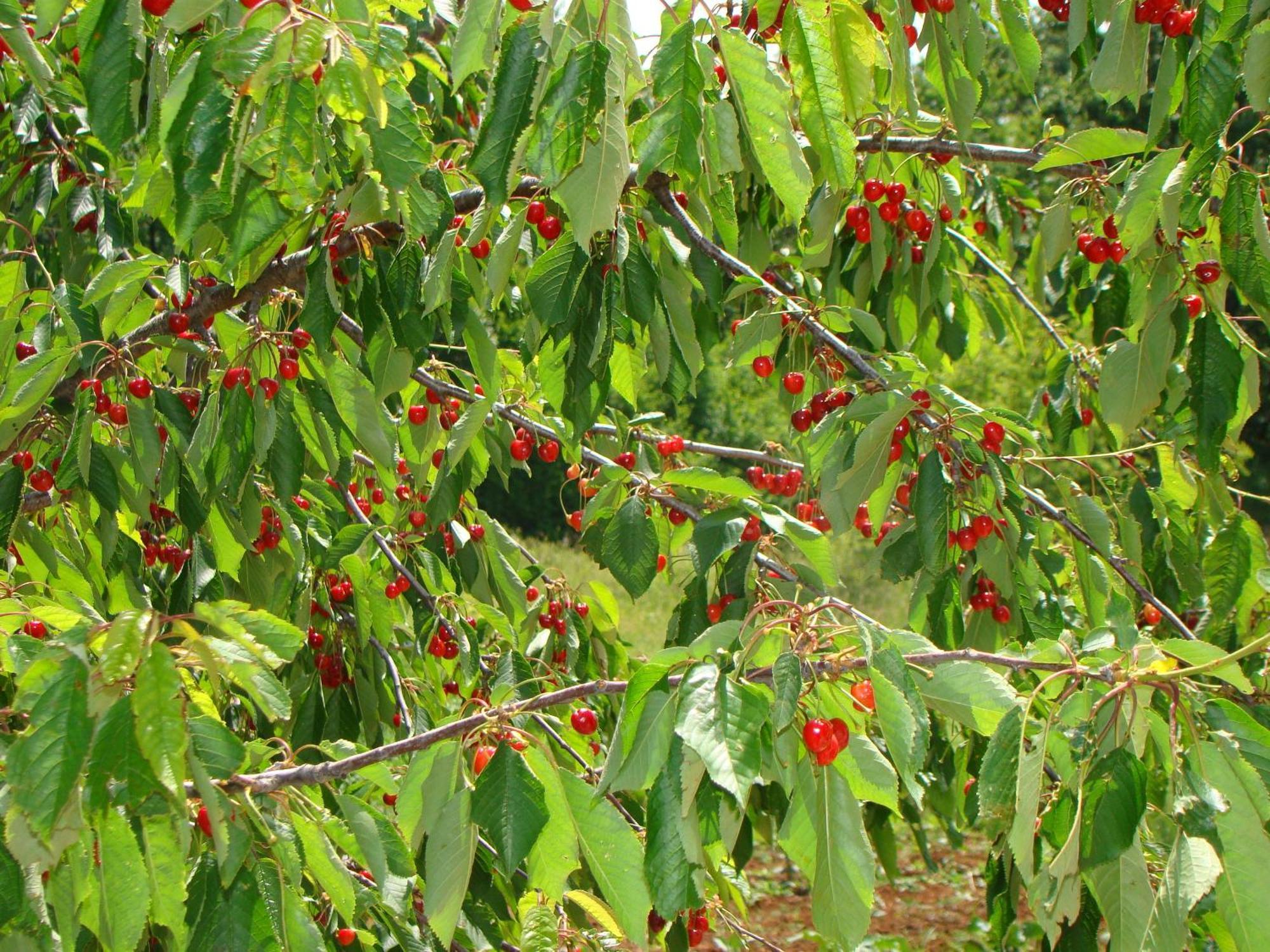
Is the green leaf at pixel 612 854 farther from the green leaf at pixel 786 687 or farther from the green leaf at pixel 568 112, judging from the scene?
the green leaf at pixel 568 112

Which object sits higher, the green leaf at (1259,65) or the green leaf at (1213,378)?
the green leaf at (1259,65)

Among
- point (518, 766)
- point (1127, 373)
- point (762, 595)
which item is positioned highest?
point (1127, 373)

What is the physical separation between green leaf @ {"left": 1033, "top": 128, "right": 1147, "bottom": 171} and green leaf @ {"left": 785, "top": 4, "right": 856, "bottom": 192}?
0.55m

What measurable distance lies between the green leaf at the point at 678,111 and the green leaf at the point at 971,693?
0.53 meters

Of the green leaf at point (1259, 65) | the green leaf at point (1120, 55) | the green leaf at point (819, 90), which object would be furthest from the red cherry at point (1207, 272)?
the green leaf at point (819, 90)

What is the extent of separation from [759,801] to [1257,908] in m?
1.56

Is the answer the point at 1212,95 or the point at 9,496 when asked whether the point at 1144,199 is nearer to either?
the point at 1212,95

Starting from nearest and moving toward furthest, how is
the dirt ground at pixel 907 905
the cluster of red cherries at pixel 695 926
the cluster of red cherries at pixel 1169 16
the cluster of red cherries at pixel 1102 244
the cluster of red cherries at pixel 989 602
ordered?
the cluster of red cherries at pixel 1169 16
the cluster of red cherries at pixel 989 602
the cluster of red cherries at pixel 1102 244
the cluster of red cherries at pixel 695 926
the dirt ground at pixel 907 905

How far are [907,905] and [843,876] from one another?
5.38 m

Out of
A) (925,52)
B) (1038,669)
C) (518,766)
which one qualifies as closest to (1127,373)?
(925,52)

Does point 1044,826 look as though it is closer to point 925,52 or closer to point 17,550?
point 925,52

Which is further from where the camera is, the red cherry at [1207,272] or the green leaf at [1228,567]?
the green leaf at [1228,567]

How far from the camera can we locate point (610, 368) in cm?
179

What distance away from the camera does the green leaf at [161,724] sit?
0.98 m
